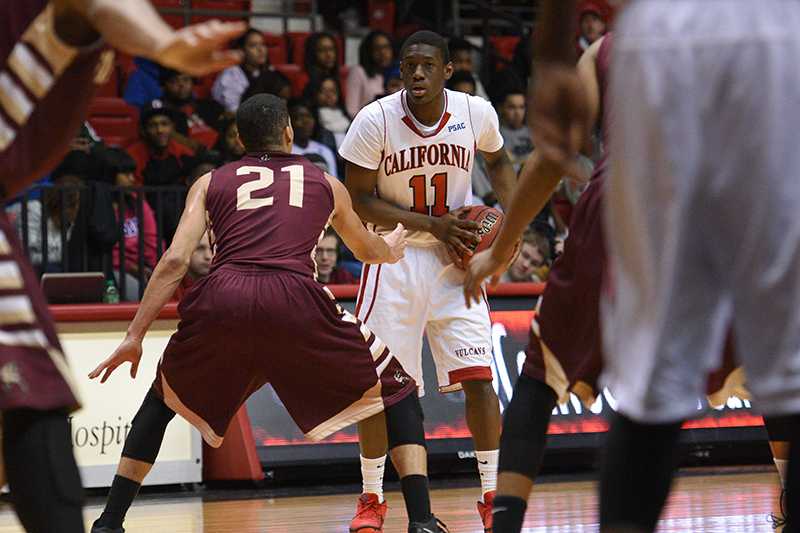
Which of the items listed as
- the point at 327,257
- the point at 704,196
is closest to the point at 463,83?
the point at 327,257

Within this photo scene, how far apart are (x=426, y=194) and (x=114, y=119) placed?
6366mm

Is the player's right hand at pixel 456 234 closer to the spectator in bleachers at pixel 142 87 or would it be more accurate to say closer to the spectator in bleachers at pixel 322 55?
the spectator in bleachers at pixel 322 55

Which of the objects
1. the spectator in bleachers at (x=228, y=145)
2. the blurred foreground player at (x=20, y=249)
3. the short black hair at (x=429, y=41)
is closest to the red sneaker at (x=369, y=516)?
the short black hair at (x=429, y=41)

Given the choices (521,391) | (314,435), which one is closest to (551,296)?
(521,391)

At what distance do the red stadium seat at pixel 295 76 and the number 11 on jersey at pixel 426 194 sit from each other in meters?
6.09

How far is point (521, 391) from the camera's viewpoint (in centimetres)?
360

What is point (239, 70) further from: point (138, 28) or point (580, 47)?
point (138, 28)

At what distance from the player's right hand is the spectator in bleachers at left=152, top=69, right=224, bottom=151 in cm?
557

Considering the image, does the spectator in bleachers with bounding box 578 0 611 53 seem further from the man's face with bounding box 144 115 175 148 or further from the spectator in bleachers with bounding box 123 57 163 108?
the man's face with bounding box 144 115 175 148

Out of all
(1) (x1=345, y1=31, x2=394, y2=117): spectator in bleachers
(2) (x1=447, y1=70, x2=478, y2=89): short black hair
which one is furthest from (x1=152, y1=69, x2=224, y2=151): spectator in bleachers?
(2) (x1=447, y1=70, x2=478, y2=89): short black hair

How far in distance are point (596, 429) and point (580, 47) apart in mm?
6006

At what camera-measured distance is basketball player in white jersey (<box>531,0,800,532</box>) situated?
2.23 metres

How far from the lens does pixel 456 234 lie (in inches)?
250

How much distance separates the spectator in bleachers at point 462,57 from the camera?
1291cm
